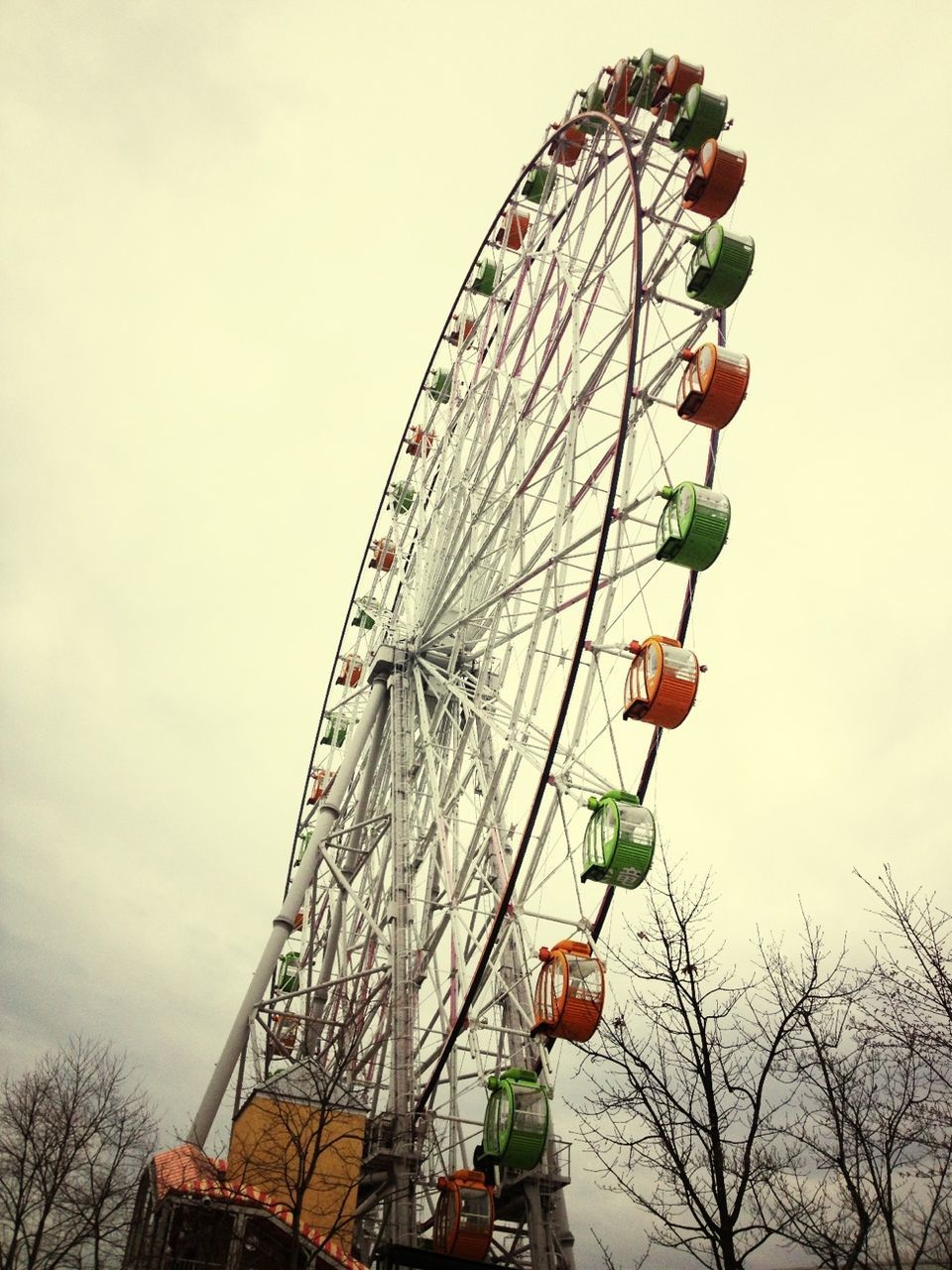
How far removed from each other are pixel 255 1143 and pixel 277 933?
4.43 metres

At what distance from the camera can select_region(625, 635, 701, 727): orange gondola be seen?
13.8 m

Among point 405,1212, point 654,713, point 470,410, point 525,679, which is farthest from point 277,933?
point 470,410

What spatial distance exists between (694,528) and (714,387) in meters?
2.32

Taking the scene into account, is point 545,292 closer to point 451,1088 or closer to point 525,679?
point 525,679

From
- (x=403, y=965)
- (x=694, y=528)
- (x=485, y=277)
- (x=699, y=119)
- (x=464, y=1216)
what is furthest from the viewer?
(x=485, y=277)

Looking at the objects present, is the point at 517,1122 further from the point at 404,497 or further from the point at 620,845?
the point at 404,497

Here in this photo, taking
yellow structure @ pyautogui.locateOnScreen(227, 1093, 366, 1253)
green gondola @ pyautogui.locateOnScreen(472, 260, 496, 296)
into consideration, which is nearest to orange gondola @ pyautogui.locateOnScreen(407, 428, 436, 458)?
green gondola @ pyautogui.locateOnScreen(472, 260, 496, 296)

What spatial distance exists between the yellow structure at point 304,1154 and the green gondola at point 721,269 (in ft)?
45.2

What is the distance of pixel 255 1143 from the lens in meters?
14.6

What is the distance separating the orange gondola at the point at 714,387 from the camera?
14.6 m

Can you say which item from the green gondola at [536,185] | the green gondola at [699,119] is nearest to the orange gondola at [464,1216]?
the green gondola at [699,119]

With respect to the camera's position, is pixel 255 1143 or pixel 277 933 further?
pixel 277 933

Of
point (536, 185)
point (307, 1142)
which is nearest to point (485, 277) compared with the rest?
point (536, 185)

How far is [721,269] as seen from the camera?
1536 cm
